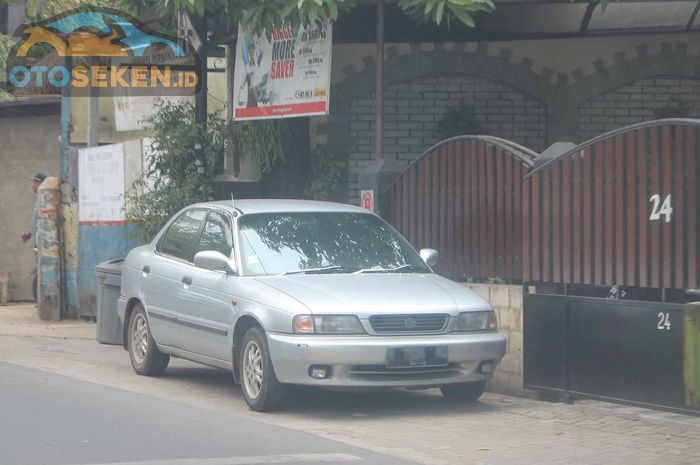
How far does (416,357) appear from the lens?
8773 mm

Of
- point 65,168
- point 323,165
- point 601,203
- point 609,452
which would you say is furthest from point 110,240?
point 609,452

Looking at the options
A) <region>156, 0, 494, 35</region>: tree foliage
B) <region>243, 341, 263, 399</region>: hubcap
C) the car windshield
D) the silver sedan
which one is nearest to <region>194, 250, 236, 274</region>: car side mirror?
the silver sedan

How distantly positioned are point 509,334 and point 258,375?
2.46m

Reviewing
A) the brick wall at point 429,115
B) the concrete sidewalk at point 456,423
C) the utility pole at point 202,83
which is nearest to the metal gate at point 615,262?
the concrete sidewalk at point 456,423

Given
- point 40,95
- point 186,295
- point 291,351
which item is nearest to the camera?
point 291,351

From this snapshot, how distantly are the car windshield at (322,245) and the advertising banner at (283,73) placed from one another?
2722mm

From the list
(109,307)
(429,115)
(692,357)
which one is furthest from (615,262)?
(429,115)

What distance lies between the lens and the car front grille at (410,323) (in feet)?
28.7

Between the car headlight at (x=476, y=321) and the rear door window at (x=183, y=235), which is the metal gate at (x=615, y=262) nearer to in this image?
the car headlight at (x=476, y=321)

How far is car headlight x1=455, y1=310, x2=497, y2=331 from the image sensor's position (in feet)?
29.7

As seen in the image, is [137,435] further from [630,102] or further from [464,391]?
[630,102]

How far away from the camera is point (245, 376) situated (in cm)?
921

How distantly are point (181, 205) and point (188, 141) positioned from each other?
0.84 metres

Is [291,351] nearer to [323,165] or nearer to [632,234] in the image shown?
[632,234]
